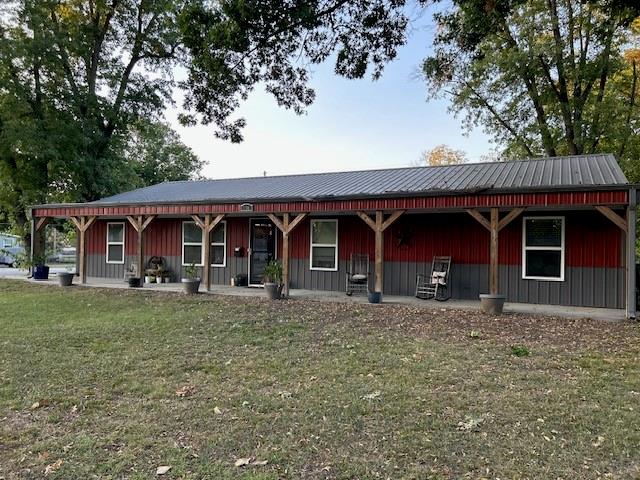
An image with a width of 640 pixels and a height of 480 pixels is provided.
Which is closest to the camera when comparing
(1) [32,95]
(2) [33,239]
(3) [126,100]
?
(2) [33,239]

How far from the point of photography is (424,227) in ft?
34.8

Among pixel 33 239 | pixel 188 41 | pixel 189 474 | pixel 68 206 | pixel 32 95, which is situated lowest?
pixel 189 474

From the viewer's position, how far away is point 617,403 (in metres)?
3.68

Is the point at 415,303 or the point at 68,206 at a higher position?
the point at 68,206

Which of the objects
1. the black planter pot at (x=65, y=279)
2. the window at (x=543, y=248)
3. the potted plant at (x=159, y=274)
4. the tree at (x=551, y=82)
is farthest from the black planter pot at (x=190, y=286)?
the tree at (x=551, y=82)

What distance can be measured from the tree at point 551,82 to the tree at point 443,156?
12005mm

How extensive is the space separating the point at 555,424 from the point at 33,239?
14.5m

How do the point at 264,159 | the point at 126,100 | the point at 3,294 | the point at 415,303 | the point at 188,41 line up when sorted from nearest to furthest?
1. the point at 188,41
2. the point at 415,303
3. the point at 3,294
4. the point at 126,100
5. the point at 264,159

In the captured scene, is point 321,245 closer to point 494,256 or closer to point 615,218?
point 494,256

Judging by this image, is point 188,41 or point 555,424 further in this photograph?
point 188,41

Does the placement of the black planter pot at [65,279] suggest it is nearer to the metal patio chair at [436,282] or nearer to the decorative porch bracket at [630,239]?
the metal patio chair at [436,282]

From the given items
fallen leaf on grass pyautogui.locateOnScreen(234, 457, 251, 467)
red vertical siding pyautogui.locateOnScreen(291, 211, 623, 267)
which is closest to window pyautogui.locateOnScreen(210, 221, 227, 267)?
red vertical siding pyautogui.locateOnScreen(291, 211, 623, 267)

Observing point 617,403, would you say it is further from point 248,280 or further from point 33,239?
point 33,239

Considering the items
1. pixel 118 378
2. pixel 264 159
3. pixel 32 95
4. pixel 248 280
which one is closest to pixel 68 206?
pixel 248 280
